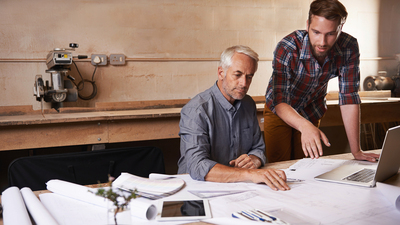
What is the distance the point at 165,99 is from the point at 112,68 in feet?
2.08

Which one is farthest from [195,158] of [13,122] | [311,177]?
[13,122]

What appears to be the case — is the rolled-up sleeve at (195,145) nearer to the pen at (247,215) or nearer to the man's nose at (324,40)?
the pen at (247,215)

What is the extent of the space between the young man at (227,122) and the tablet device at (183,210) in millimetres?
366

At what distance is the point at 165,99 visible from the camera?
3.49 metres

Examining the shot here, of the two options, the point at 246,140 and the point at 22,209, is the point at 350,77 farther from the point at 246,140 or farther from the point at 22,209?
the point at 22,209

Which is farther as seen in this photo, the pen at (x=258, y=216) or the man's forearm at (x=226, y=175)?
the man's forearm at (x=226, y=175)

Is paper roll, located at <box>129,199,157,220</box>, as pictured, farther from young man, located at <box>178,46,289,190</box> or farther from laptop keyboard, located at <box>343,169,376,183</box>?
laptop keyboard, located at <box>343,169,376,183</box>

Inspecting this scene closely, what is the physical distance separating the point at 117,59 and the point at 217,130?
199cm

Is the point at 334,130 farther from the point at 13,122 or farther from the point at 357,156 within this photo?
the point at 13,122

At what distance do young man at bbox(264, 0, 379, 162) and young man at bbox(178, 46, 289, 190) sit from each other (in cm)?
20

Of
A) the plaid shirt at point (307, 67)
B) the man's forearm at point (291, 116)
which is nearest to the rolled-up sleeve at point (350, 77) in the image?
the plaid shirt at point (307, 67)

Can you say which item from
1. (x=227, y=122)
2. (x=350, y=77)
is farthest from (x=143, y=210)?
(x=350, y=77)

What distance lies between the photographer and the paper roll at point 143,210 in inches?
33.9

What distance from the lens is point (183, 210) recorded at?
92 centimetres
